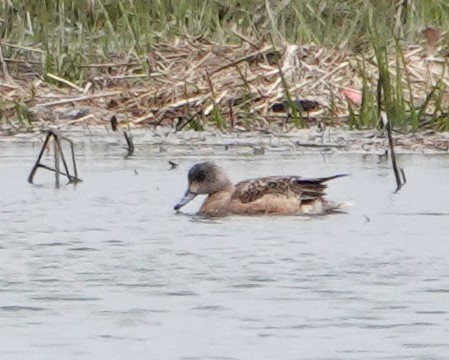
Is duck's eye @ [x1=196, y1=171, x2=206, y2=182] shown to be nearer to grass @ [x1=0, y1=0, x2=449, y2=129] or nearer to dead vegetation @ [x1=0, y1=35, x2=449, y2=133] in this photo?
dead vegetation @ [x1=0, y1=35, x2=449, y2=133]

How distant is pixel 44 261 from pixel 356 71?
597 cm

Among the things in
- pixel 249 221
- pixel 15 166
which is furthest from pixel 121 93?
pixel 249 221

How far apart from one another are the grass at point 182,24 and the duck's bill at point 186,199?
4.11m

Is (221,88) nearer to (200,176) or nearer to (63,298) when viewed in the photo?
(200,176)

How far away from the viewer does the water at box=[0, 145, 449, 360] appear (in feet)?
19.7

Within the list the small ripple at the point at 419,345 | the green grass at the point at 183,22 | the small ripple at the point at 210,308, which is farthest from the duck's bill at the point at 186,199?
the green grass at the point at 183,22

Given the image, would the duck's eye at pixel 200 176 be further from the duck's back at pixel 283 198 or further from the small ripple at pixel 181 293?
the small ripple at pixel 181 293

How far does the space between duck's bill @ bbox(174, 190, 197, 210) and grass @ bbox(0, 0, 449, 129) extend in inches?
162

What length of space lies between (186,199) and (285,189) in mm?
527

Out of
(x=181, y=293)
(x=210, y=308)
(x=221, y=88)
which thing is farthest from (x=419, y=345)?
(x=221, y=88)

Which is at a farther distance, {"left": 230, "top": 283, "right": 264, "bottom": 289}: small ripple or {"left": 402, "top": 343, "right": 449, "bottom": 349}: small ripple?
{"left": 230, "top": 283, "right": 264, "bottom": 289}: small ripple

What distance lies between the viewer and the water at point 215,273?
6.00 meters

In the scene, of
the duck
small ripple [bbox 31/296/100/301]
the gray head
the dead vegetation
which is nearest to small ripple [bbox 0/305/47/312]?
small ripple [bbox 31/296/100/301]

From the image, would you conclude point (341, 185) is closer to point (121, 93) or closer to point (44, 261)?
point (44, 261)
